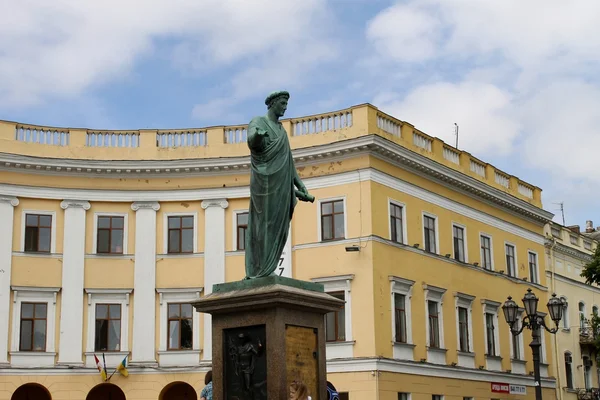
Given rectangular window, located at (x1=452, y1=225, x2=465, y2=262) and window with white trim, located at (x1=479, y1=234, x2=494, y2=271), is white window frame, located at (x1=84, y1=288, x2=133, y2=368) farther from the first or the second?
window with white trim, located at (x1=479, y1=234, x2=494, y2=271)

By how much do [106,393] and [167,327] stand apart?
3136mm

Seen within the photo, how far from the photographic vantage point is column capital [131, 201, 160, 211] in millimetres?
33969

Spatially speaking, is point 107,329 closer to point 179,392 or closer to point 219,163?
point 179,392

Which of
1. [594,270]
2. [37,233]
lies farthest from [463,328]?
[37,233]

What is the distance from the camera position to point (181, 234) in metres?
34.0

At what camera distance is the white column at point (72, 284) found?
32312 millimetres

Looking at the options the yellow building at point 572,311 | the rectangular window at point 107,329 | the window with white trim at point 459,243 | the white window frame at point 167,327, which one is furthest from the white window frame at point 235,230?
the yellow building at point 572,311

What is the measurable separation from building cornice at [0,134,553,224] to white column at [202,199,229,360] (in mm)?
1248

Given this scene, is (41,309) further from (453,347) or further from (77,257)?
(453,347)

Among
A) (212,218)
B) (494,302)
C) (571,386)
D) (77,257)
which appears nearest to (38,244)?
(77,257)

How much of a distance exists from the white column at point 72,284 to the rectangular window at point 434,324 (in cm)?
1209

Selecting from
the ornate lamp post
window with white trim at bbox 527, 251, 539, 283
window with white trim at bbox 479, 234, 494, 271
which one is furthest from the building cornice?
the ornate lamp post

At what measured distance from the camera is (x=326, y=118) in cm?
3325

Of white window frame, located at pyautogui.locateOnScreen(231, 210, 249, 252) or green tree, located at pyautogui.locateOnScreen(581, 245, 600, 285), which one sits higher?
white window frame, located at pyautogui.locateOnScreen(231, 210, 249, 252)
